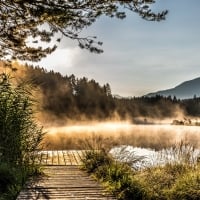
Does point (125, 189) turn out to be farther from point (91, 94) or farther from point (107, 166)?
point (91, 94)

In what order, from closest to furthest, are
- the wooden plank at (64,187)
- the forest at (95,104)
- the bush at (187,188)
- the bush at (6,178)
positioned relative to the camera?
the wooden plank at (64,187), the bush at (187,188), the bush at (6,178), the forest at (95,104)

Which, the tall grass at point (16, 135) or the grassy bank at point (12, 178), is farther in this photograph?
the tall grass at point (16, 135)

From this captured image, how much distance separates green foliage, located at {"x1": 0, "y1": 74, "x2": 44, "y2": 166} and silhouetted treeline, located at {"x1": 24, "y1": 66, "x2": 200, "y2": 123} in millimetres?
26805

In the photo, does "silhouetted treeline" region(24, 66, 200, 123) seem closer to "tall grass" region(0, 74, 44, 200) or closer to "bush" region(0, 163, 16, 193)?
"tall grass" region(0, 74, 44, 200)

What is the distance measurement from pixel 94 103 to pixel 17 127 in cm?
3191

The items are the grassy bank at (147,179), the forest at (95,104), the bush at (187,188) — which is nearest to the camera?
the bush at (187,188)

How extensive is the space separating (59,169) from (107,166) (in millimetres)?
1098

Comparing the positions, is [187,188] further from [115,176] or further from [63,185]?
[63,185]

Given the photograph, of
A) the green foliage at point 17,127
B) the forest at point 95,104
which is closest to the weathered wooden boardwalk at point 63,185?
the green foliage at point 17,127

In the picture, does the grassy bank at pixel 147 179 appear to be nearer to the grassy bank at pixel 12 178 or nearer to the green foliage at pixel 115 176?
the green foliage at pixel 115 176

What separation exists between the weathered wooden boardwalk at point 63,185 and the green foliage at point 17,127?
0.50m

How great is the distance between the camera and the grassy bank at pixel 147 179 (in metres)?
7.52

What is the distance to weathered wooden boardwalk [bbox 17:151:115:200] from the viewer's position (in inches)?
287

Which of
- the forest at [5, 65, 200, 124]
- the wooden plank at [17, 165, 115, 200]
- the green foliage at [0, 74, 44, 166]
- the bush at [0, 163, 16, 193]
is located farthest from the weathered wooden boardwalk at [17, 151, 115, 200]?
the forest at [5, 65, 200, 124]
